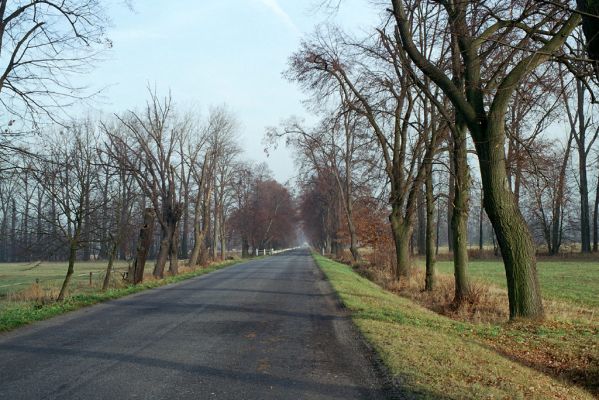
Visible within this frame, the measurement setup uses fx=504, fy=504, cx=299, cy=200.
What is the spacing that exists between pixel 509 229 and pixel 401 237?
36.5ft

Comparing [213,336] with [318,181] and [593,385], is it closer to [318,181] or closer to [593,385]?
[593,385]

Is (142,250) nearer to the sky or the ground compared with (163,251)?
nearer to the sky

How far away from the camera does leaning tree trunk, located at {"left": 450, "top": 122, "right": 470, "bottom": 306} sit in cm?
1502

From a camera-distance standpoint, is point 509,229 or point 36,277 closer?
point 509,229

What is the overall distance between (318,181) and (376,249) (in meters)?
21.5

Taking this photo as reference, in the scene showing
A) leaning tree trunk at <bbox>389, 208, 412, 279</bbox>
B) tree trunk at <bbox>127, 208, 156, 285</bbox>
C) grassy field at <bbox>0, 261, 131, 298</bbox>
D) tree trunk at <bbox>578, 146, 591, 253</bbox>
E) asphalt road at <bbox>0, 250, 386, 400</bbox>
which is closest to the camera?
asphalt road at <bbox>0, 250, 386, 400</bbox>

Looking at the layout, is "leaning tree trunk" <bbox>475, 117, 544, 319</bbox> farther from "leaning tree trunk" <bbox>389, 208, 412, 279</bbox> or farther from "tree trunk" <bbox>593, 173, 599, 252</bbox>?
"tree trunk" <bbox>593, 173, 599, 252</bbox>

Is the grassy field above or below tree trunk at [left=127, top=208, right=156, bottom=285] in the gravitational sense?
below

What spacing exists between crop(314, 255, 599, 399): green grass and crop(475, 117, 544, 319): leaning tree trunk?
64 cm

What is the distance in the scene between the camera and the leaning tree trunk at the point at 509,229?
425 inches

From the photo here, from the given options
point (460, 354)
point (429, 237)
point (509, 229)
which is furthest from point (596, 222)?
point (460, 354)

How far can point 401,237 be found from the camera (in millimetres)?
21859

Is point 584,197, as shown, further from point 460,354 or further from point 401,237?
point 460,354

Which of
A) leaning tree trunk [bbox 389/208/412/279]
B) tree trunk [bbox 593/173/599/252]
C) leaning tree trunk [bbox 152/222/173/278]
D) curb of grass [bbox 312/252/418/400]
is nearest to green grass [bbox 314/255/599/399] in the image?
curb of grass [bbox 312/252/418/400]
